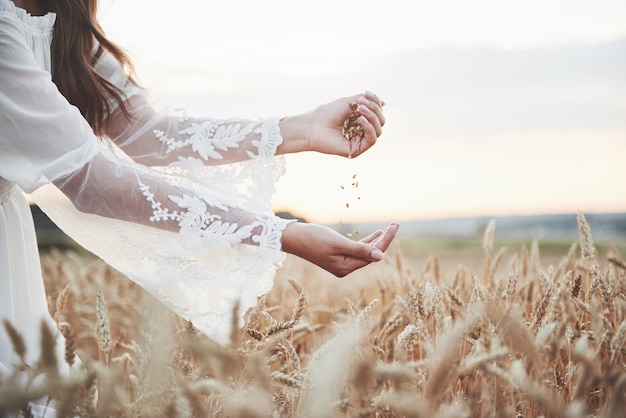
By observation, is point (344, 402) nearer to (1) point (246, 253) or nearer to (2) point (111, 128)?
→ (1) point (246, 253)

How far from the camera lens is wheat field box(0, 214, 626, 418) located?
0.75 m

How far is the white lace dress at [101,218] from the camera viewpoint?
123cm

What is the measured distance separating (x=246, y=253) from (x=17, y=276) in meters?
0.56

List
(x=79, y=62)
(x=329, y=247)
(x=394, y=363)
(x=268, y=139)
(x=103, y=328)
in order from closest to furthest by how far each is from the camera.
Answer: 1. (x=394, y=363)
2. (x=103, y=328)
3. (x=329, y=247)
4. (x=79, y=62)
5. (x=268, y=139)

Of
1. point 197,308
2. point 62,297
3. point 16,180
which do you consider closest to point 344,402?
point 197,308

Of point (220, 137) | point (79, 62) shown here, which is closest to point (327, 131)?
point (220, 137)

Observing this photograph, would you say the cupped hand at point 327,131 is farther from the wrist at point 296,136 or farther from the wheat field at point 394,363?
the wheat field at point 394,363

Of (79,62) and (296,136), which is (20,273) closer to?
(79,62)

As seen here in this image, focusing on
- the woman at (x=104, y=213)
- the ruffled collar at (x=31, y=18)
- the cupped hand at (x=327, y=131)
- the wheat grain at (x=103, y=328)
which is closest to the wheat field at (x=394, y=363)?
the wheat grain at (x=103, y=328)

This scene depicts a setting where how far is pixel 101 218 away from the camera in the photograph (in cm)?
135

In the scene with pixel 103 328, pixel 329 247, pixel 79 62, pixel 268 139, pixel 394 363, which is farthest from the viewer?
pixel 268 139

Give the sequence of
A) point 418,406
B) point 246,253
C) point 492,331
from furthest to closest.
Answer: point 246,253 → point 492,331 → point 418,406

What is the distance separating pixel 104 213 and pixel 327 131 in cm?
64

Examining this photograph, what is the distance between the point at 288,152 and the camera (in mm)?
1696
